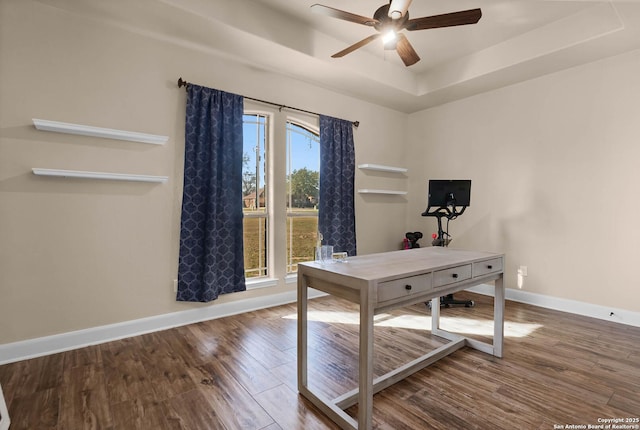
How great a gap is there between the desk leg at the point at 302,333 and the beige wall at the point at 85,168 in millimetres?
1739

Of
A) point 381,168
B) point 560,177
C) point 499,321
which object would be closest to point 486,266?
point 499,321

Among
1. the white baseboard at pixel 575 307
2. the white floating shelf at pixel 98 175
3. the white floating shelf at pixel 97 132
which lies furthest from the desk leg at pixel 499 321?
the white floating shelf at pixel 97 132

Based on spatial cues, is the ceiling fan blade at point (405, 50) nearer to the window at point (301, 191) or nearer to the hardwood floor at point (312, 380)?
the window at point (301, 191)

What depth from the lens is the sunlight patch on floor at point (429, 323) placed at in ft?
9.84

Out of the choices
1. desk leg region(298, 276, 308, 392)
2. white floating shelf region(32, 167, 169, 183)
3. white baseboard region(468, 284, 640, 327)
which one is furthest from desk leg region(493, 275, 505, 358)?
white floating shelf region(32, 167, 169, 183)

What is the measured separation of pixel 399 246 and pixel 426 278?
3476 millimetres

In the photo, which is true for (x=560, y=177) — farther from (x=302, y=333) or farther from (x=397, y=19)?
(x=302, y=333)

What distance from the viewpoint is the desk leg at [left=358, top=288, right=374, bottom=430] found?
154 cm

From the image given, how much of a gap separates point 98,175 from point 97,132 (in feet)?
1.19

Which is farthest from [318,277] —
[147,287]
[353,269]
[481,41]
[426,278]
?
[481,41]

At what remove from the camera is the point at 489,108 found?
4.36 meters

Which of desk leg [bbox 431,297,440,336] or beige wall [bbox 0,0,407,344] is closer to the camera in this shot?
beige wall [bbox 0,0,407,344]

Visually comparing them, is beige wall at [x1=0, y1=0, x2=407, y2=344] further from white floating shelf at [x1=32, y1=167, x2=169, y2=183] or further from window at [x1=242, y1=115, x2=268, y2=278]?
window at [x1=242, y1=115, x2=268, y2=278]

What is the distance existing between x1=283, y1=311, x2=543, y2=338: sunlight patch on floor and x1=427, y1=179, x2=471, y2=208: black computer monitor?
1375 mm
